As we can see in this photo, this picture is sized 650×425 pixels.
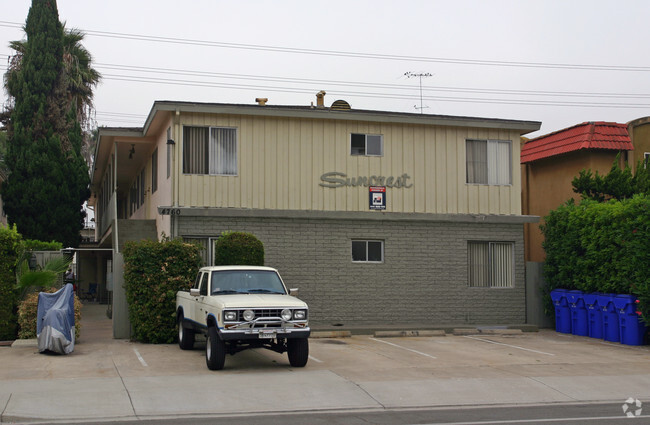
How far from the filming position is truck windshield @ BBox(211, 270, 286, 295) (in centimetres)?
1369

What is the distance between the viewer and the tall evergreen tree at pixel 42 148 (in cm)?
2831

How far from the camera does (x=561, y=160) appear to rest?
25.0 meters

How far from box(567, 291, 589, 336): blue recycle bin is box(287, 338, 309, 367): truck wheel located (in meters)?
9.52

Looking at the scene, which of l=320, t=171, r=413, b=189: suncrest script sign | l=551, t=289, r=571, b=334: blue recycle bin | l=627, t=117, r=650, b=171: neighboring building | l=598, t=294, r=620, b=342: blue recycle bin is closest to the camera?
l=598, t=294, r=620, b=342: blue recycle bin

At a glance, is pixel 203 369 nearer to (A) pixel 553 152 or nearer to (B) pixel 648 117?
(A) pixel 553 152

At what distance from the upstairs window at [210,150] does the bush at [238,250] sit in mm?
2612

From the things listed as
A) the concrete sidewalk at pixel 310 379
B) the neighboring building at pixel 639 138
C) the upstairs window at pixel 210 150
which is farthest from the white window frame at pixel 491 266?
the upstairs window at pixel 210 150

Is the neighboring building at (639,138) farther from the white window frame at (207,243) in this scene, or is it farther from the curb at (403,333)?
the white window frame at (207,243)

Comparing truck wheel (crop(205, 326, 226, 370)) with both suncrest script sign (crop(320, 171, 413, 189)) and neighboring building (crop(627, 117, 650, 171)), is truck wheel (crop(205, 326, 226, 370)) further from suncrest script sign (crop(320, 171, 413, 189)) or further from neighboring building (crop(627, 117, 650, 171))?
neighboring building (crop(627, 117, 650, 171))

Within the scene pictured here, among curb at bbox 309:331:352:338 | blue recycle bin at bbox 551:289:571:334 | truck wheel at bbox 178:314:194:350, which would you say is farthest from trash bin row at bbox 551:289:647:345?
truck wheel at bbox 178:314:194:350

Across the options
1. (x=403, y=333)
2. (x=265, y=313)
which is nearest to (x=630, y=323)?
(x=403, y=333)

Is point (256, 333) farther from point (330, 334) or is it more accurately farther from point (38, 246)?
point (38, 246)

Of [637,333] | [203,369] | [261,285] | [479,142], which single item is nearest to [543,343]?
[637,333]

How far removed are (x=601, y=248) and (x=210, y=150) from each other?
10699mm
